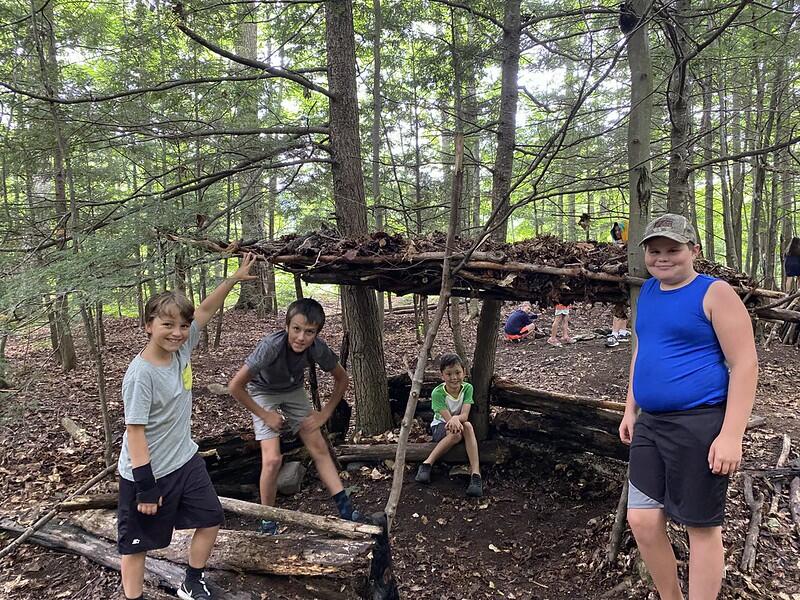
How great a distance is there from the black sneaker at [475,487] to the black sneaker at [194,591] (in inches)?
99.4

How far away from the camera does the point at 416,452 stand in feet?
16.7

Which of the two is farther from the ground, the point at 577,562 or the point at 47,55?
the point at 47,55

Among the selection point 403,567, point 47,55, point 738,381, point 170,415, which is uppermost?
point 47,55

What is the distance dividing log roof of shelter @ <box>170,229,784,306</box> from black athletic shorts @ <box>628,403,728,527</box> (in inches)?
46.6

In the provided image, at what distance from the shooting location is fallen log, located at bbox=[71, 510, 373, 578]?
2822 mm

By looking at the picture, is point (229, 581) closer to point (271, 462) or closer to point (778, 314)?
point (271, 462)

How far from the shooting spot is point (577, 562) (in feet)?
11.5

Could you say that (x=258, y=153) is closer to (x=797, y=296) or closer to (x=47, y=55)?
(x=47, y=55)

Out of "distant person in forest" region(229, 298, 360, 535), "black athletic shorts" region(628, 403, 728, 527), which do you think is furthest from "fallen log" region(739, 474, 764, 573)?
"distant person in forest" region(229, 298, 360, 535)

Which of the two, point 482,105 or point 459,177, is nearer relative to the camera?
point 459,177

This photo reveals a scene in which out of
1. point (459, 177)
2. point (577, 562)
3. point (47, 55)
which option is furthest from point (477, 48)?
point (47, 55)

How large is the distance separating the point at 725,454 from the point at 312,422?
2.99m

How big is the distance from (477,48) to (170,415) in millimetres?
5855

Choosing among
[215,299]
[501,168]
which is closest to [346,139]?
[501,168]
